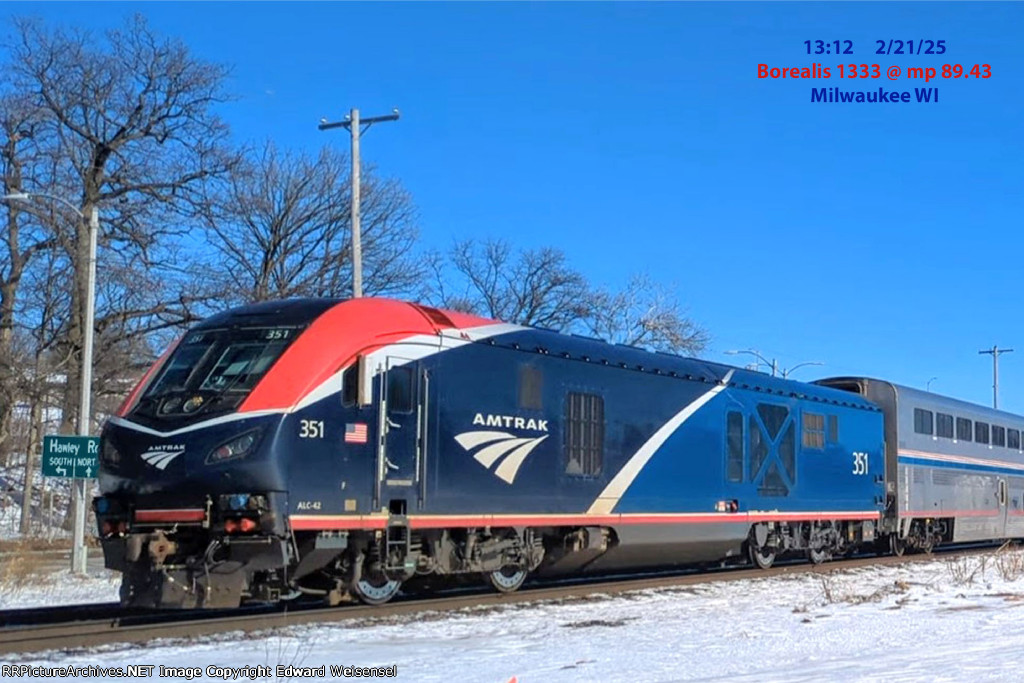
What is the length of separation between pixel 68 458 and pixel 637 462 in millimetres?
9522

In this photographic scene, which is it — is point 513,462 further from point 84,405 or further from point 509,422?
point 84,405

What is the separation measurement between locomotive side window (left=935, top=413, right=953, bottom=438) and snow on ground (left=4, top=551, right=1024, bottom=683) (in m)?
12.3

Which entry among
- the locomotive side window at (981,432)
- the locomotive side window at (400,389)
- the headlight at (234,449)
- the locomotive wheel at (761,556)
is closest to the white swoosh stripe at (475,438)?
the locomotive side window at (400,389)

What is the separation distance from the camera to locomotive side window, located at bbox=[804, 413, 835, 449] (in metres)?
21.7

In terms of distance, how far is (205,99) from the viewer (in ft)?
126

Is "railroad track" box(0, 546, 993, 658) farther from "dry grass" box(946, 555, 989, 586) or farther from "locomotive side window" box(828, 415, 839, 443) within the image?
"locomotive side window" box(828, 415, 839, 443)

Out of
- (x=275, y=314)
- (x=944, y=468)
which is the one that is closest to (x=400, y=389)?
(x=275, y=314)

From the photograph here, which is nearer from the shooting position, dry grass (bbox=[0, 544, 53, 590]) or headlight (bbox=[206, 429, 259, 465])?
headlight (bbox=[206, 429, 259, 465])

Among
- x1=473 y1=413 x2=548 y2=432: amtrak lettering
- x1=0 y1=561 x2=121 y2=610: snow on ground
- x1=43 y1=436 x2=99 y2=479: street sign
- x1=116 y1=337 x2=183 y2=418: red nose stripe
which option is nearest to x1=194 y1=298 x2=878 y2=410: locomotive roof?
x1=116 y1=337 x2=183 y2=418: red nose stripe

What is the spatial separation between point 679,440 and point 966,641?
7.51 metres

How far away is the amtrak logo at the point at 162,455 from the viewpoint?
1178cm

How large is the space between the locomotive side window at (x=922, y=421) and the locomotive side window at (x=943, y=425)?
43 centimetres

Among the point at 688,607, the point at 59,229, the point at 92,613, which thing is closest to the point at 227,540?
the point at 92,613

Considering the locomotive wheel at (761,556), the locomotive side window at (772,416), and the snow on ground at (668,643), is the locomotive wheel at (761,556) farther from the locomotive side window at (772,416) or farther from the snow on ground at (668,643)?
the snow on ground at (668,643)
